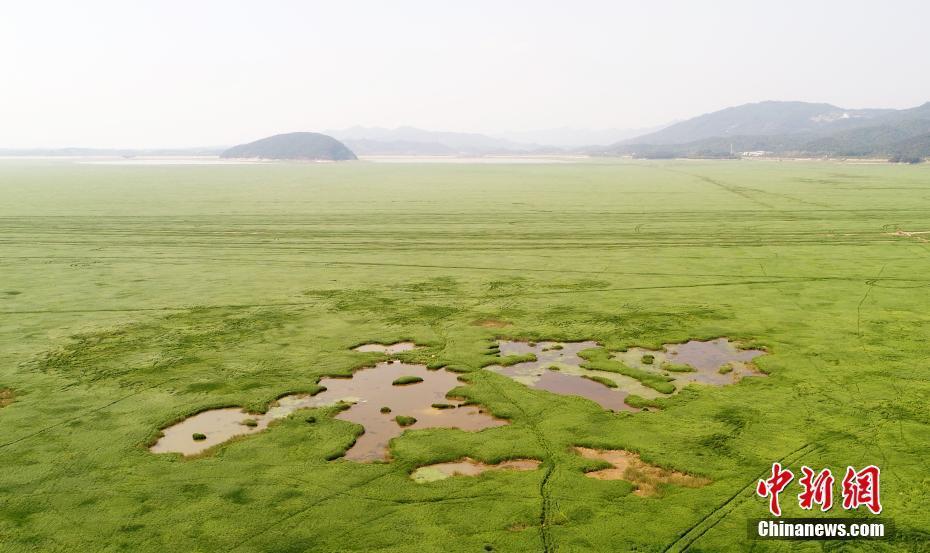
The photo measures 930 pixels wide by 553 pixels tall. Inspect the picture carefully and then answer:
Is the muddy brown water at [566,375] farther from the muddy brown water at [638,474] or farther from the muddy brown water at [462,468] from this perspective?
the muddy brown water at [462,468]

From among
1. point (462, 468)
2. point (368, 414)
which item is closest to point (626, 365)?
point (462, 468)

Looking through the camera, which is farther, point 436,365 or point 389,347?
point 389,347

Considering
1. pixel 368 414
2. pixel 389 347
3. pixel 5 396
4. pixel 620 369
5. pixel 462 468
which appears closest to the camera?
pixel 462 468

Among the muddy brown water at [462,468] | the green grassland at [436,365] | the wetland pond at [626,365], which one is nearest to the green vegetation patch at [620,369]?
the wetland pond at [626,365]

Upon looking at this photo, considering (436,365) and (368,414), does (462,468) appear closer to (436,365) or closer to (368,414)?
(368,414)

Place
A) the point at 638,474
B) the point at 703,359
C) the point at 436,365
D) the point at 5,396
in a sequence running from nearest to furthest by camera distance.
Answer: the point at 638,474, the point at 5,396, the point at 436,365, the point at 703,359

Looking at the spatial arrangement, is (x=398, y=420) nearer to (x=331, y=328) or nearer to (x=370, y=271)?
(x=331, y=328)

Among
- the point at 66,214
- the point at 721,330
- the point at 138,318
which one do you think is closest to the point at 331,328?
the point at 138,318
